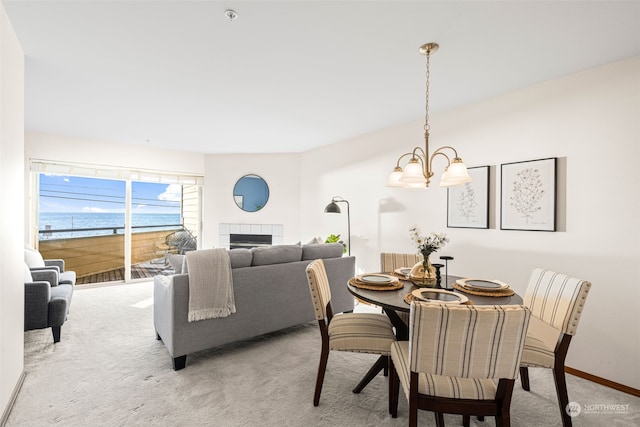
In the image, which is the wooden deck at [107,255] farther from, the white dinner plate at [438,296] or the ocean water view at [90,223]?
the white dinner plate at [438,296]

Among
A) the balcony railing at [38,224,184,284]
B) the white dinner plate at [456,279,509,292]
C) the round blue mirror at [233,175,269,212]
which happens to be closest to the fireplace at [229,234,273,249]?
the round blue mirror at [233,175,269,212]

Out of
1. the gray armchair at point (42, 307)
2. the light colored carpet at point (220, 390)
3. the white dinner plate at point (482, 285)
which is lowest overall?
the light colored carpet at point (220, 390)

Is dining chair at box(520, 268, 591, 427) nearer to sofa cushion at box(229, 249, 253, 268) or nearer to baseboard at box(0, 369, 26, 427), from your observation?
sofa cushion at box(229, 249, 253, 268)

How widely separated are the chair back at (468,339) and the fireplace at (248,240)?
194 inches

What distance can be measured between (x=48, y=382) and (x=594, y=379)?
163 inches

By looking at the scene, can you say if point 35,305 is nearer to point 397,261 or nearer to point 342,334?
point 342,334

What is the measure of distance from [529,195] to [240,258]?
8.86ft

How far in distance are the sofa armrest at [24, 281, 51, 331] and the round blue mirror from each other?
3.62 m

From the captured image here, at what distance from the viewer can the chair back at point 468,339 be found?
1.25m

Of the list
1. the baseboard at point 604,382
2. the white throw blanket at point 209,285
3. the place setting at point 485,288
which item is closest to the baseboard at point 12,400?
the white throw blanket at point 209,285

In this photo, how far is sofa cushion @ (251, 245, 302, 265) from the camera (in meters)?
2.94

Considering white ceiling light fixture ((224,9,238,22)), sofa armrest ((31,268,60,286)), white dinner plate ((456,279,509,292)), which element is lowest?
sofa armrest ((31,268,60,286))

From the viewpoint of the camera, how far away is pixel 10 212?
6.61ft

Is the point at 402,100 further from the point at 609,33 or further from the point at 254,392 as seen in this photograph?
the point at 254,392
